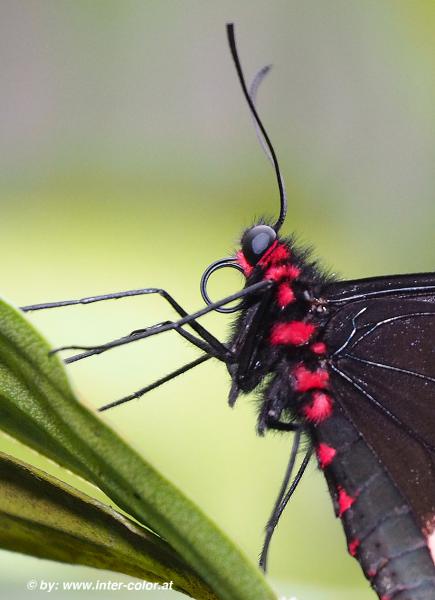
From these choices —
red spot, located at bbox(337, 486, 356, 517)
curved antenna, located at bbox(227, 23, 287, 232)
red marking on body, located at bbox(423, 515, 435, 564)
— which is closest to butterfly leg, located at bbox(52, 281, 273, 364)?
Answer: curved antenna, located at bbox(227, 23, 287, 232)

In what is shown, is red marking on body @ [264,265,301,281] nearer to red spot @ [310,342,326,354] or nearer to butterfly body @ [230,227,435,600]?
butterfly body @ [230,227,435,600]

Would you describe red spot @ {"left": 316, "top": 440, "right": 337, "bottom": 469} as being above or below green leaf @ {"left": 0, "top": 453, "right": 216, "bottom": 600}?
above

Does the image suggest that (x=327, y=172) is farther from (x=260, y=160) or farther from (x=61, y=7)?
(x=61, y=7)

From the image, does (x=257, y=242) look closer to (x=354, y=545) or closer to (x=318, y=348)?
(x=318, y=348)

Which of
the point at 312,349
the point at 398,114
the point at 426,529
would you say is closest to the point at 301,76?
the point at 398,114

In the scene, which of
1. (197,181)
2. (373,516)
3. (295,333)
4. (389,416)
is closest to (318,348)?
(295,333)

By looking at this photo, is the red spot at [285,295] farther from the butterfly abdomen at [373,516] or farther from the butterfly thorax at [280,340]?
the butterfly abdomen at [373,516]
